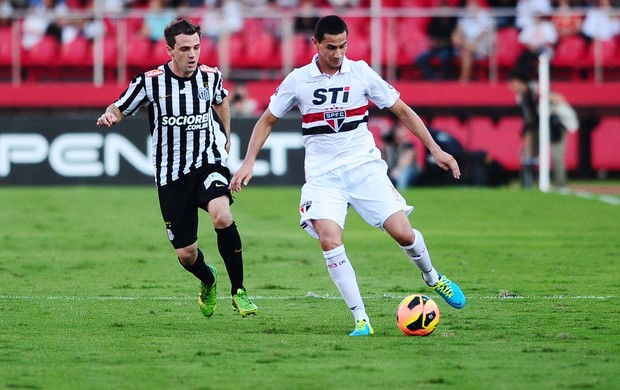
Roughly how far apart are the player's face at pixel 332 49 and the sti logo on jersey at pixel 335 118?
→ 322 millimetres

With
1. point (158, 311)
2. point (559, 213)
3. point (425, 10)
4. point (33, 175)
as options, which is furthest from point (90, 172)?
point (158, 311)

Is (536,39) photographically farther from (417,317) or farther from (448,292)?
(417,317)

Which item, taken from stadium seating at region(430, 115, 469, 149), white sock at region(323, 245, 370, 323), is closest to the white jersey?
white sock at region(323, 245, 370, 323)

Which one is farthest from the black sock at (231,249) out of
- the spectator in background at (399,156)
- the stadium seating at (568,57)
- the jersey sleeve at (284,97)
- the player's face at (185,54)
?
the stadium seating at (568,57)

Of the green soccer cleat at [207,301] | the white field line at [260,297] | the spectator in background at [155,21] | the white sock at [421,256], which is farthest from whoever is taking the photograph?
the spectator in background at [155,21]

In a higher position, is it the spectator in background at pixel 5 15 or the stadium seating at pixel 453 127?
the spectator in background at pixel 5 15

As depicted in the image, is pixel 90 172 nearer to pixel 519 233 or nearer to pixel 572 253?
pixel 519 233

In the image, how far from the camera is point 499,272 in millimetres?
12281

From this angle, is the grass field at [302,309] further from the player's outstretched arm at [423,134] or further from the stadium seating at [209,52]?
the stadium seating at [209,52]

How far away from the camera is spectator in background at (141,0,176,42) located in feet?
84.7

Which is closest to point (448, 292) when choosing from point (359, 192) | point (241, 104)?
point (359, 192)

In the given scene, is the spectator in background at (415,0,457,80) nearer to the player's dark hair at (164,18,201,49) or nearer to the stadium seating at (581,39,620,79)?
the stadium seating at (581,39,620,79)

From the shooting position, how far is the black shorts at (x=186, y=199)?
9.36m

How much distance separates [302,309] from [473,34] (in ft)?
55.2
